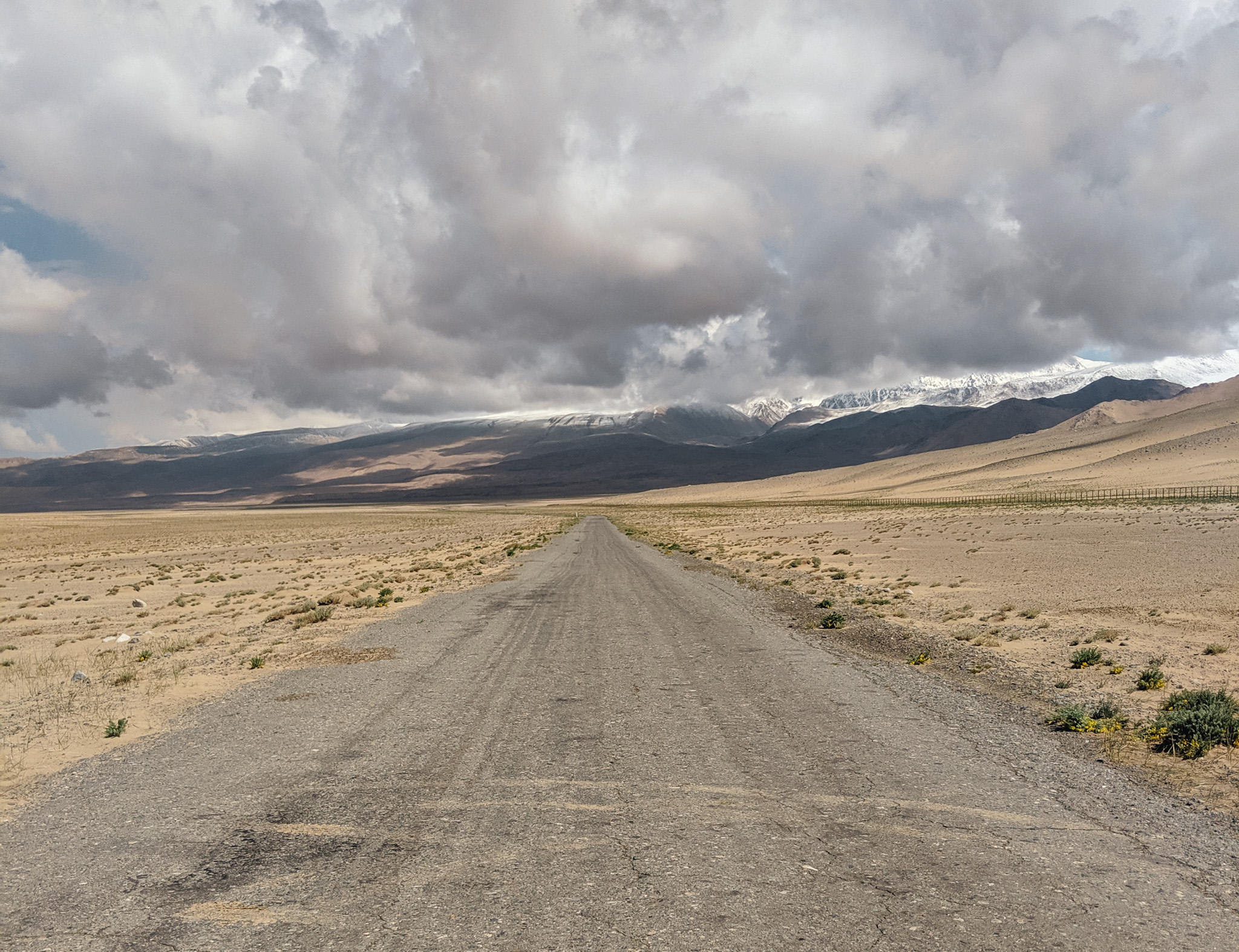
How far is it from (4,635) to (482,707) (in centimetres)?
1940

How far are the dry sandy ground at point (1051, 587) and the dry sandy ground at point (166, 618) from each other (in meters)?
13.1

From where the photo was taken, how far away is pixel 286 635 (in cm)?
1834

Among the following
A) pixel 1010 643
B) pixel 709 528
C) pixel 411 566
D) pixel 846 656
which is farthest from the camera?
pixel 709 528

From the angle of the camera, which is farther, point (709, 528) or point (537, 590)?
point (709, 528)

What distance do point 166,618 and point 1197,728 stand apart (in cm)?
2642

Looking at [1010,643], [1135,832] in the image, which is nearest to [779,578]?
[1010,643]

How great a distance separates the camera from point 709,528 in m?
79.0

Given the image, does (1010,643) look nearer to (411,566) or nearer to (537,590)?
(537,590)

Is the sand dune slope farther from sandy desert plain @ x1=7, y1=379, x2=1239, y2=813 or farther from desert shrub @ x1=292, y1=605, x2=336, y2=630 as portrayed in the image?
desert shrub @ x1=292, y1=605, x2=336, y2=630

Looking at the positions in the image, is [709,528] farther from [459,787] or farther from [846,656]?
[459,787]

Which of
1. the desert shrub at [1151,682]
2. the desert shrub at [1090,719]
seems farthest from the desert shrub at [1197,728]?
the desert shrub at [1151,682]

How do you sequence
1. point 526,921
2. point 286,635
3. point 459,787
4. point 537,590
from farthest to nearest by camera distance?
point 537,590 < point 286,635 < point 459,787 < point 526,921

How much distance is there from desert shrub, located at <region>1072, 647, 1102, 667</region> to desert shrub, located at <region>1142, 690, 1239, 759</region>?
3613 mm

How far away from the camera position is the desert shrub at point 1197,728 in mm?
8484
